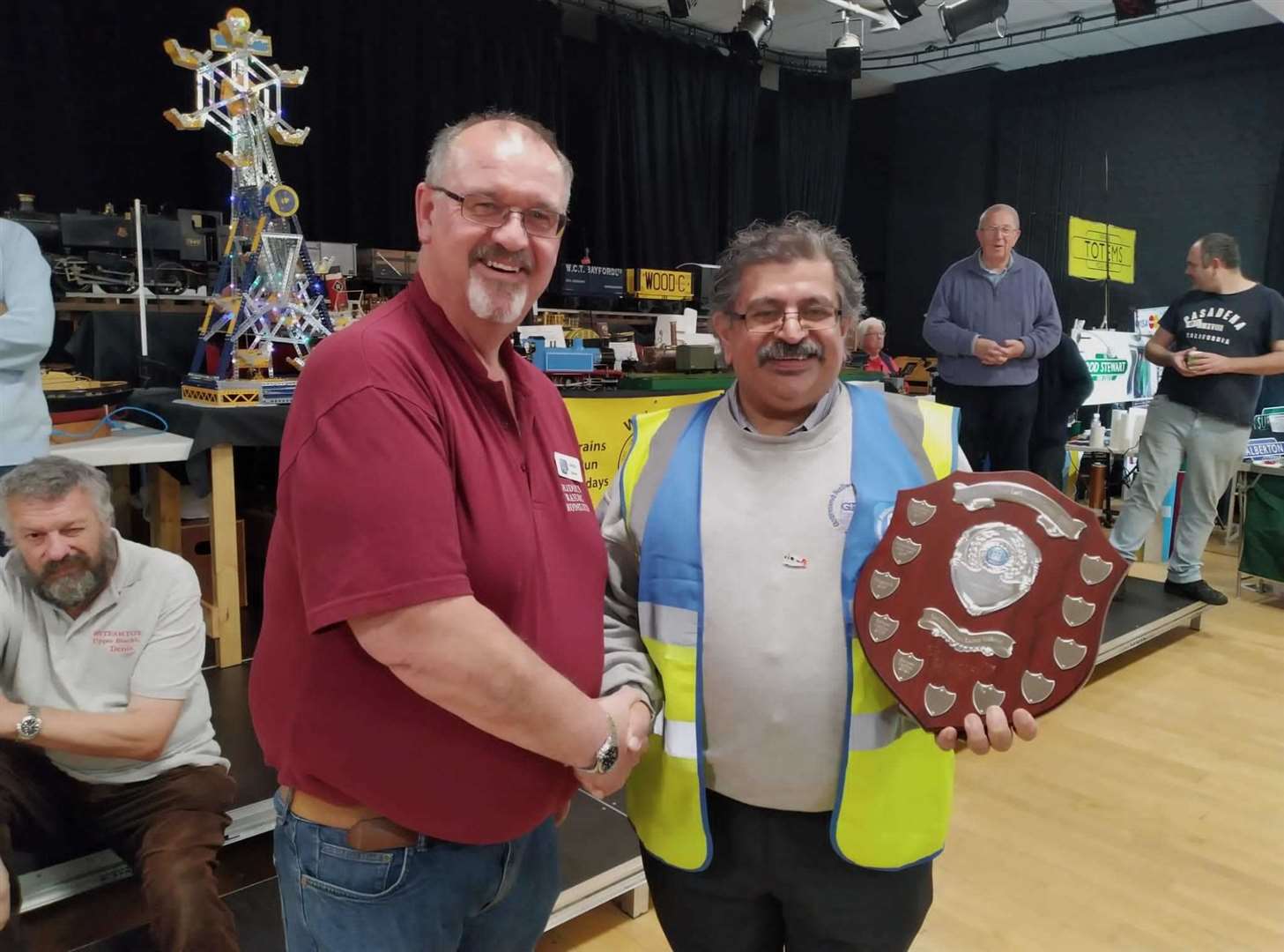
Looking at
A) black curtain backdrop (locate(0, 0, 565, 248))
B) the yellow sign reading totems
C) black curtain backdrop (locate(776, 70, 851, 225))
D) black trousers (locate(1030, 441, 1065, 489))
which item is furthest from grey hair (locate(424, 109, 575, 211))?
black curtain backdrop (locate(776, 70, 851, 225))

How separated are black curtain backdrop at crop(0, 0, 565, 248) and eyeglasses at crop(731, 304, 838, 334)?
5675mm

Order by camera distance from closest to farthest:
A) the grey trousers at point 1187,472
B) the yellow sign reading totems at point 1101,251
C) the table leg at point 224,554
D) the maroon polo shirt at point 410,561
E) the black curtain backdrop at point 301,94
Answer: the maroon polo shirt at point 410,561
the table leg at point 224,554
the grey trousers at point 1187,472
the black curtain backdrop at point 301,94
the yellow sign reading totems at point 1101,251

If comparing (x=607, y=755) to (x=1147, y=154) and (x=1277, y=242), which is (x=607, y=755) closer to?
(x=1277, y=242)

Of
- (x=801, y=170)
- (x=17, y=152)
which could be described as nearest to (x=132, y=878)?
(x=17, y=152)

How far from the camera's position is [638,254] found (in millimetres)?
8430

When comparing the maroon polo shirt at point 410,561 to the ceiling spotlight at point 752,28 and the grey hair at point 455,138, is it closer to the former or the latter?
the grey hair at point 455,138

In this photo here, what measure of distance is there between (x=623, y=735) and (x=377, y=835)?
0.93 ft

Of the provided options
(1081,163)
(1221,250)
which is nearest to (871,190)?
(1081,163)

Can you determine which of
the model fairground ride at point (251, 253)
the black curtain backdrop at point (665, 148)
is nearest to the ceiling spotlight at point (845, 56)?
the black curtain backdrop at point (665, 148)

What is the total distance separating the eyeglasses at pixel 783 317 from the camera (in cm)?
123

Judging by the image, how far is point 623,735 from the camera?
107 centimetres

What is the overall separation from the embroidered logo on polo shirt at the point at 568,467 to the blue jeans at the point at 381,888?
17.1 inches

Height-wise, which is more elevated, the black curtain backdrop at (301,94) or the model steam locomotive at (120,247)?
the black curtain backdrop at (301,94)

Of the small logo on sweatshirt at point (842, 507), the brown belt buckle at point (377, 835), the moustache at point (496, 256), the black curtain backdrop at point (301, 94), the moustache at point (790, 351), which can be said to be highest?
the black curtain backdrop at point (301, 94)
